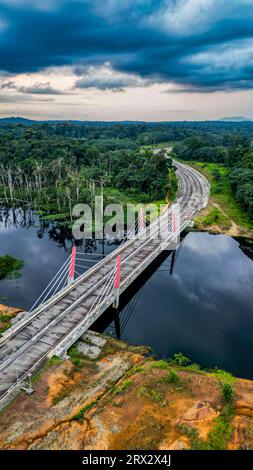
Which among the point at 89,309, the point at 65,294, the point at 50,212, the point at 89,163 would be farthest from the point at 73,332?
the point at 89,163

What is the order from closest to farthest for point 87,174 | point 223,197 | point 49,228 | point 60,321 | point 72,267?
1. point 60,321
2. point 72,267
3. point 49,228
4. point 223,197
5. point 87,174

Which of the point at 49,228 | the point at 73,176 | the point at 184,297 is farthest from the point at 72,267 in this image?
the point at 73,176

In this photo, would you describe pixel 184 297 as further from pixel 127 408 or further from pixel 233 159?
pixel 233 159

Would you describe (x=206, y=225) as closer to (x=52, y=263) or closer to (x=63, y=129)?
(x=52, y=263)

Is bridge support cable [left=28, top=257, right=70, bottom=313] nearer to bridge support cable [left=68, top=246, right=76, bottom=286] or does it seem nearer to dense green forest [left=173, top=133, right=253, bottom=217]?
bridge support cable [left=68, top=246, right=76, bottom=286]

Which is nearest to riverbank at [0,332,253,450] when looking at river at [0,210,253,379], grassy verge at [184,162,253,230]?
river at [0,210,253,379]
